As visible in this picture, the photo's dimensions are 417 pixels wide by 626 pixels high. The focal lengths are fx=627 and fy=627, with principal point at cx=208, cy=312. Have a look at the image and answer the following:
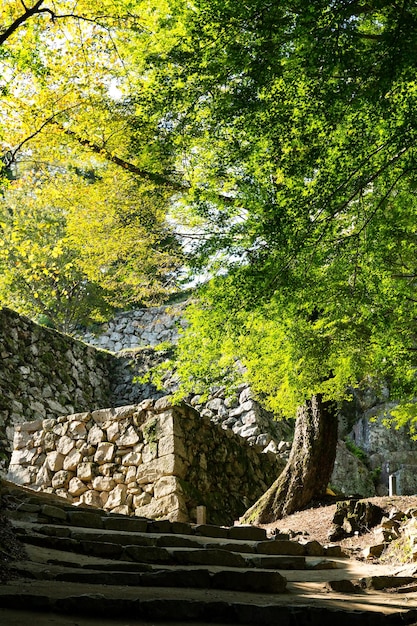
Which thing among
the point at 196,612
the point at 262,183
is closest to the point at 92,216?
the point at 262,183

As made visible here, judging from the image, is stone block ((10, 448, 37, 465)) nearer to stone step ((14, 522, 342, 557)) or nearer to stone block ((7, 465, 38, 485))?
stone block ((7, 465, 38, 485))

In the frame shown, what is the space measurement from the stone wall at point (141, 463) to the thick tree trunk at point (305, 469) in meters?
0.95

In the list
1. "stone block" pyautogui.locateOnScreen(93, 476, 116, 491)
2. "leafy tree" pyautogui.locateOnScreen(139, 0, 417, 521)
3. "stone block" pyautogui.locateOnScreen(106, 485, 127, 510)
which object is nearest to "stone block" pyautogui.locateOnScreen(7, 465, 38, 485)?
"stone block" pyautogui.locateOnScreen(93, 476, 116, 491)

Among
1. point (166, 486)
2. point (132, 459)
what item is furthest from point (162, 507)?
point (132, 459)

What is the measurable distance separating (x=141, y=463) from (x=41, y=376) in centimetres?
559

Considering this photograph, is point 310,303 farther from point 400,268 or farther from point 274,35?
point 274,35

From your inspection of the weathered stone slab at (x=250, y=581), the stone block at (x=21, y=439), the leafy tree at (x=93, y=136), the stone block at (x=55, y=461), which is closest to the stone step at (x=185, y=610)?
the weathered stone slab at (x=250, y=581)

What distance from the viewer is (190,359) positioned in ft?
24.8

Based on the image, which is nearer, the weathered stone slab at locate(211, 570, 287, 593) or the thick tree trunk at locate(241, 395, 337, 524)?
the weathered stone slab at locate(211, 570, 287, 593)

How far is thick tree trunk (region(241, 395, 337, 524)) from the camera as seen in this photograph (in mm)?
9758

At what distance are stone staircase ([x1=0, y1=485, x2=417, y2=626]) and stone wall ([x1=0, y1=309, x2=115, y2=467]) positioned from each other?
6.26 metres

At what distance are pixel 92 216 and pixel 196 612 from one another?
25.3 ft

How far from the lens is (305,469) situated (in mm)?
9867

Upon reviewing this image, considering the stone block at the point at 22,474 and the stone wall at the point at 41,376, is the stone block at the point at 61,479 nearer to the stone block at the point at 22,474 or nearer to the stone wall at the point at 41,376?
the stone block at the point at 22,474
